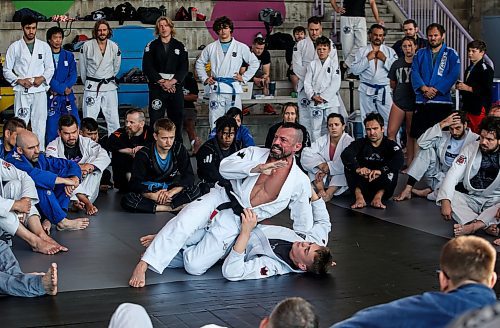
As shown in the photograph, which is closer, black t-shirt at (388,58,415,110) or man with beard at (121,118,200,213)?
man with beard at (121,118,200,213)

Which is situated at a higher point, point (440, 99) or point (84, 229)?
point (440, 99)

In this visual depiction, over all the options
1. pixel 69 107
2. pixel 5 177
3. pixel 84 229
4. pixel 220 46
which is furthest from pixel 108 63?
pixel 5 177

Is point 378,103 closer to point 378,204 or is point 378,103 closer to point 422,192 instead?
point 422,192

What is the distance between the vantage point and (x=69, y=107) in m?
10.4

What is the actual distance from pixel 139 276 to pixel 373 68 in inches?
220

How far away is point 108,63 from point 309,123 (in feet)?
8.21

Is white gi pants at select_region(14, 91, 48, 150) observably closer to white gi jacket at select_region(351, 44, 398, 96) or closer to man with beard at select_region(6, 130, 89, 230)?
man with beard at select_region(6, 130, 89, 230)

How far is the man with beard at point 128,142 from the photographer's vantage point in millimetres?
8594

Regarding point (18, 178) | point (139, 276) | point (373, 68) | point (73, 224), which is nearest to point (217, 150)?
point (73, 224)

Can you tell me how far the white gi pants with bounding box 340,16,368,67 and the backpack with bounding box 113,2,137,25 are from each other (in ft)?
10.7

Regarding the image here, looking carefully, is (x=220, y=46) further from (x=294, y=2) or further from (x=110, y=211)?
(x=294, y=2)

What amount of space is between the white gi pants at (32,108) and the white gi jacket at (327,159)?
325cm

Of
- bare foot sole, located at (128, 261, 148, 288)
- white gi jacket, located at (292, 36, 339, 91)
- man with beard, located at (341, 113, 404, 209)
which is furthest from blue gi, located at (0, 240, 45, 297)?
white gi jacket, located at (292, 36, 339, 91)

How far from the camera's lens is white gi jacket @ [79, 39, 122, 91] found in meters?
10.4
